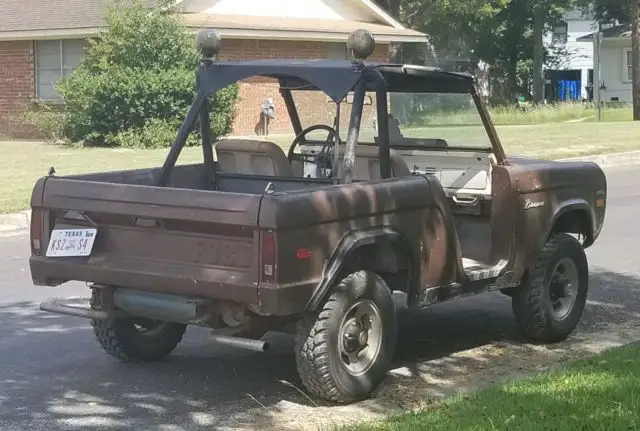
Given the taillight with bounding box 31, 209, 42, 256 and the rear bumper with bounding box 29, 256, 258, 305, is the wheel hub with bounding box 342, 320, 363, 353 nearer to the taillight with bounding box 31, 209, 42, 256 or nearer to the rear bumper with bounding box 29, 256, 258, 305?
the rear bumper with bounding box 29, 256, 258, 305

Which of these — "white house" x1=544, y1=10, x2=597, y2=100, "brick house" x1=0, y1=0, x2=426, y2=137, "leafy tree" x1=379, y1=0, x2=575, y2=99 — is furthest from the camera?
"white house" x1=544, y1=10, x2=597, y2=100

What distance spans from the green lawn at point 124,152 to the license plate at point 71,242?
584 cm

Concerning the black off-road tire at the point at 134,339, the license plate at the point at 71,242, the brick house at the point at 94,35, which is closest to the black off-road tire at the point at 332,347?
the license plate at the point at 71,242

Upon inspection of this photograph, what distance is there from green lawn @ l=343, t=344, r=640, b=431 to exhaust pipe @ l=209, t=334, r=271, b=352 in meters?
0.74

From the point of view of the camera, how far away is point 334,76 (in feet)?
20.4

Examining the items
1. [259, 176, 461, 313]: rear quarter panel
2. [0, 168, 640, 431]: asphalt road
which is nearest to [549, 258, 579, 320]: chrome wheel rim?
[0, 168, 640, 431]: asphalt road

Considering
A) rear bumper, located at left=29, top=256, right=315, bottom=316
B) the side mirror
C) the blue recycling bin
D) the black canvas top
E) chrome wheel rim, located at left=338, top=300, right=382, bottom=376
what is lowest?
chrome wheel rim, located at left=338, top=300, right=382, bottom=376

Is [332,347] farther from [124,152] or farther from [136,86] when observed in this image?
[136,86]

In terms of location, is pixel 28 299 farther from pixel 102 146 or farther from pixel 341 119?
pixel 102 146

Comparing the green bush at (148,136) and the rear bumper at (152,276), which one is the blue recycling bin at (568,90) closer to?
the green bush at (148,136)

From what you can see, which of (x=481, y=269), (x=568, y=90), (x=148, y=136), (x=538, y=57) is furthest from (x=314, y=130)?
(x=568, y=90)

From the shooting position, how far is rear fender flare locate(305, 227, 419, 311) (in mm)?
5641

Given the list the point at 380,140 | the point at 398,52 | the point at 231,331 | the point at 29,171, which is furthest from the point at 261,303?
the point at 398,52

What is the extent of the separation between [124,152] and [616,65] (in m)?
42.3
